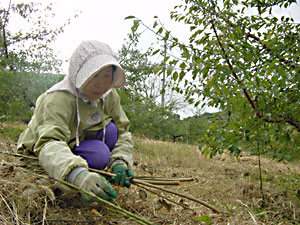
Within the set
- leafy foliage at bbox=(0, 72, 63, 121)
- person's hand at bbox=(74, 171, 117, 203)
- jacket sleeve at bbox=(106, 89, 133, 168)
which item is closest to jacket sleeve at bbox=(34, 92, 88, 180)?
person's hand at bbox=(74, 171, 117, 203)

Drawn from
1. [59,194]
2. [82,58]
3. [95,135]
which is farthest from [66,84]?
[59,194]

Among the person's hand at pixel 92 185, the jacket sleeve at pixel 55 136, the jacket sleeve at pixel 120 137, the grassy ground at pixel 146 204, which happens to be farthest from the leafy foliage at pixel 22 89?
the person's hand at pixel 92 185

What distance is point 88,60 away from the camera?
1881 millimetres

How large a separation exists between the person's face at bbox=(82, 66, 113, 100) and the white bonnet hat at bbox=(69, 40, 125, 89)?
0.18ft

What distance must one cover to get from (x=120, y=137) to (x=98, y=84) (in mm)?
603

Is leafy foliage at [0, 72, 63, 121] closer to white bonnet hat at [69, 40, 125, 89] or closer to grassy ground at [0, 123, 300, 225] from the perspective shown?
grassy ground at [0, 123, 300, 225]

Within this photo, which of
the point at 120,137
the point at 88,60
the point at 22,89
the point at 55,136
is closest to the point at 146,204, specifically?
the point at 120,137

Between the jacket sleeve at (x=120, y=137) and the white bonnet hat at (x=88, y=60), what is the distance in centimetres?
44

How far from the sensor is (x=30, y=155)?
200 cm

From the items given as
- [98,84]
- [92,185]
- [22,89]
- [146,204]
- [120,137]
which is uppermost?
[98,84]

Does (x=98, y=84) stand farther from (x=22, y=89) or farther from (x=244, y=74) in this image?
(x=22, y=89)

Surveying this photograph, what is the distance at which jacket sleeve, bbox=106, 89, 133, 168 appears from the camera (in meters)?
2.13

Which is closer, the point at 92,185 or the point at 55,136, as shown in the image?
the point at 92,185

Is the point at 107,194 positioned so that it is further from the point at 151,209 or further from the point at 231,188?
the point at 231,188
